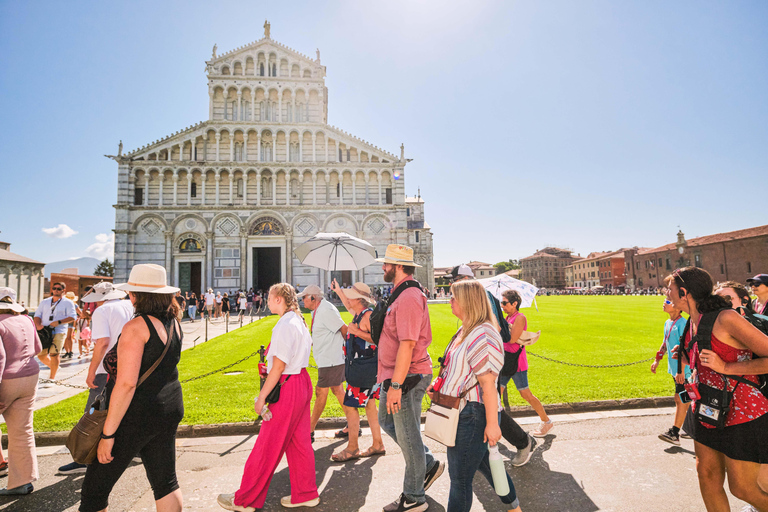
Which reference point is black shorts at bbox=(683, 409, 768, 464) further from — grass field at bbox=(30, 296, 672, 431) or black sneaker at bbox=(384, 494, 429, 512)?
grass field at bbox=(30, 296, 672, 431)

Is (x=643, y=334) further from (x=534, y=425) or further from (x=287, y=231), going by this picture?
(x=287, y=231)

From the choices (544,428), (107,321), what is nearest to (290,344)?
(107,321)

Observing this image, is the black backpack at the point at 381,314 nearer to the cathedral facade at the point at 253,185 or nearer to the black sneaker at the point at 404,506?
the black sneaker at the point at 404,506

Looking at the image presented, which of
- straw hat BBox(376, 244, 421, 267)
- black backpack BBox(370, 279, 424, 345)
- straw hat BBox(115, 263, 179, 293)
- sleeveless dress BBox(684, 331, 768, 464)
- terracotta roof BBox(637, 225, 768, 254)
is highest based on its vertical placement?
terracotta roof BBox(637, 225, 768, 254)

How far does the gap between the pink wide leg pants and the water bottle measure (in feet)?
5.33

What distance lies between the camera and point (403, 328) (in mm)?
3471

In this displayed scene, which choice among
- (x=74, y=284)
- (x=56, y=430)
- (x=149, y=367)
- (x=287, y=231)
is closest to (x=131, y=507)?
(x=149, y=367)

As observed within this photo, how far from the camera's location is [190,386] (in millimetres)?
8438

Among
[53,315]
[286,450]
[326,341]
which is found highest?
[53,315]

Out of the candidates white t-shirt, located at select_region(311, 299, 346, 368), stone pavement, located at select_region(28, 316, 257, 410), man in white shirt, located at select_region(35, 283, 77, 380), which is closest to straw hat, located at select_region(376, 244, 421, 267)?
white t-shirt, located at select_region(311, 299, 346, 368)

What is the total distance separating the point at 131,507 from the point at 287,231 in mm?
30389

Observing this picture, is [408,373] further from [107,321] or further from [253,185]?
[253,185]

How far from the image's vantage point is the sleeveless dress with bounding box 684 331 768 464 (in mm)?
2773

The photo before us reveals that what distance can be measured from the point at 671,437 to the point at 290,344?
513 centimetres
